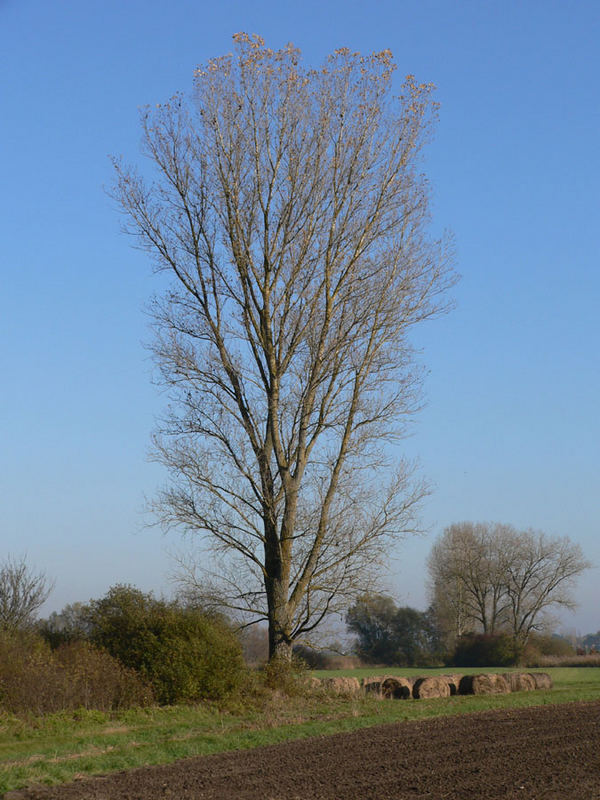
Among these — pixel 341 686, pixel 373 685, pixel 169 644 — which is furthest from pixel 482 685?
pixel 169 644

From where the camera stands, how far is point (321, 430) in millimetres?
17656

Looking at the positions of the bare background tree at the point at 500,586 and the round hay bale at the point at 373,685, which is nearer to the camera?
the round hay bale at the point at 373,685

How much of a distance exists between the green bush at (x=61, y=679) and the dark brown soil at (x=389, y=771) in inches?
174

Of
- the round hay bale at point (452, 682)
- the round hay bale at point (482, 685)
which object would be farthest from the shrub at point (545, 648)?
the round hay bale at point (452, 682)

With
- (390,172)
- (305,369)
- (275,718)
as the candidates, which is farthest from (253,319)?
(275,718)

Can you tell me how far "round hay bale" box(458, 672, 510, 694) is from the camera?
20.3m

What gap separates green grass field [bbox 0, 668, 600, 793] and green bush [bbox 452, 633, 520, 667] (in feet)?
87.0

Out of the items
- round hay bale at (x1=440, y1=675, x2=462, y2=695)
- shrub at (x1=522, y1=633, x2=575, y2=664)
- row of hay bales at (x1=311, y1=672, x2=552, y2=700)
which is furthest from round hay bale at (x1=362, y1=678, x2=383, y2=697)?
shrub at (x1=522, y1=633, x2=575, y2=664)

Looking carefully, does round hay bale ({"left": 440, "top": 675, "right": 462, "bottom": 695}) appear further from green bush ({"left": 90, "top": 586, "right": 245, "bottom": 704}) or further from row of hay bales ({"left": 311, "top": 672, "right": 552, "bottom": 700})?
green bush ({"left": 90, "top": 586, "right": 245, "bottom": 704})

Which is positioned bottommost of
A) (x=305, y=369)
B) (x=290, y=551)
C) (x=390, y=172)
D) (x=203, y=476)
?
(x=290, y=551)

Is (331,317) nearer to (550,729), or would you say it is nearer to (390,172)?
(390,172)

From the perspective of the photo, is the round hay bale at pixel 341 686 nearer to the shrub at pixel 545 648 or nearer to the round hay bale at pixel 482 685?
the round hay bale at pixel 482 685

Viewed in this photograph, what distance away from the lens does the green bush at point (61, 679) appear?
13.3 meters

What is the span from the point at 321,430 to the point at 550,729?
7696mm
